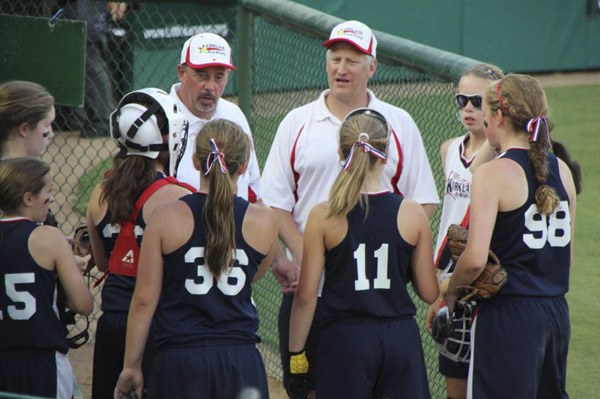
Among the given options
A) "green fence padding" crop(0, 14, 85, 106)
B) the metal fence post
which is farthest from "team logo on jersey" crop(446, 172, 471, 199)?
"green fence padding" crop(0, 14, 85, 106)

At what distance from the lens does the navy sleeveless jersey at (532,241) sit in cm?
443

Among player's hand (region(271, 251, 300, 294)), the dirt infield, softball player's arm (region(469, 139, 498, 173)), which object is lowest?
the dirt infield

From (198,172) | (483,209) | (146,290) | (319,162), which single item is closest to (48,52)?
(198,172)

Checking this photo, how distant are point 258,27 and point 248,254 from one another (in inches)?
124

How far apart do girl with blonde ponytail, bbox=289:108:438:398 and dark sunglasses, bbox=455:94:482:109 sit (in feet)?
2.37

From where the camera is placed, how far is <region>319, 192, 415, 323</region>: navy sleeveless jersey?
4.38 metres

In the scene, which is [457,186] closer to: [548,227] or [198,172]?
[548,227]

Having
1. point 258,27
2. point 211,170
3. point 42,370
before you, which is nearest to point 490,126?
point 211,170

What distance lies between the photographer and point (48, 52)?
6.32 metres

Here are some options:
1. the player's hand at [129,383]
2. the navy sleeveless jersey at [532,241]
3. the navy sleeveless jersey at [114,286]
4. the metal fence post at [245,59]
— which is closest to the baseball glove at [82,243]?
the navy sleeveless jersey at [114,286]

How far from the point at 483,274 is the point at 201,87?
6.08 ft

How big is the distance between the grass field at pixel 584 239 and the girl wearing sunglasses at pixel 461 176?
1541 mm

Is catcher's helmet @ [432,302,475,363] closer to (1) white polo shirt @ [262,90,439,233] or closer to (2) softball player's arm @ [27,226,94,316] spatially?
(1) white polo shirt @ [262,90,439,233]

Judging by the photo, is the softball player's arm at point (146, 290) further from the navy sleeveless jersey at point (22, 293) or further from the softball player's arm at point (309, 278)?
the softball player's arm at point (309, 278)
